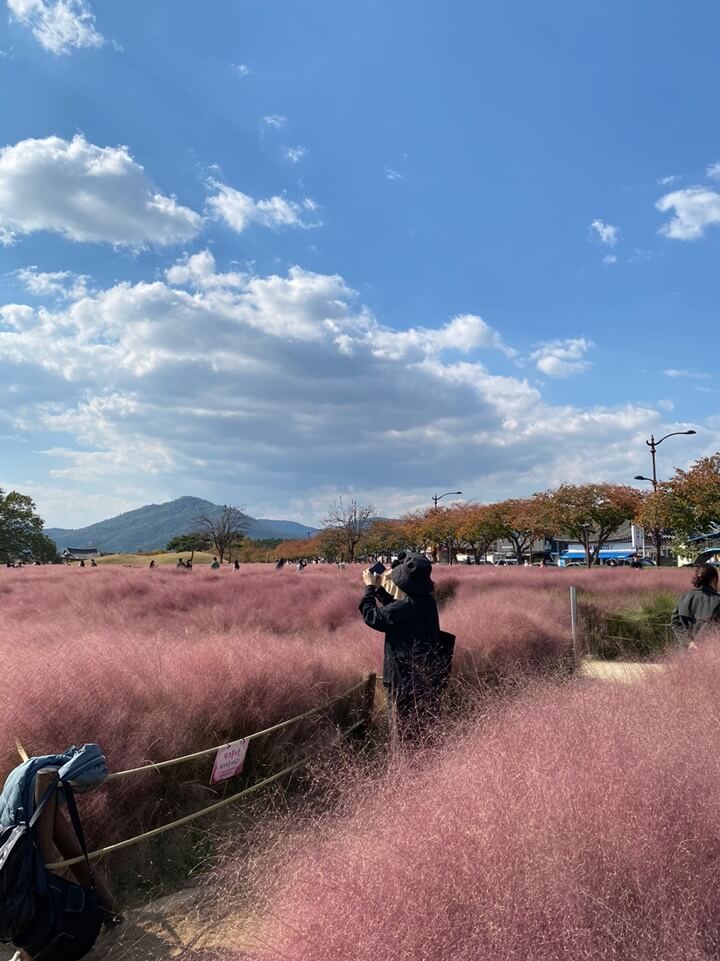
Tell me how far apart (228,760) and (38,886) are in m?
1.56

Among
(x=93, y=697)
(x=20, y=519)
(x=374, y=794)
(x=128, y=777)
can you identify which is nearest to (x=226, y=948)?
(x=374, y=794)

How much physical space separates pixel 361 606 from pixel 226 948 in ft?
8.17

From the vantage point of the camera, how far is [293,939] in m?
1.93

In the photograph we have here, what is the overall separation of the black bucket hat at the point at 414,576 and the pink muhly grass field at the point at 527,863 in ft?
7.00

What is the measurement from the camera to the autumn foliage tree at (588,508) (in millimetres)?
50594

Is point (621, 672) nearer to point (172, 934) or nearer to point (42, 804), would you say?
point (172, 934)

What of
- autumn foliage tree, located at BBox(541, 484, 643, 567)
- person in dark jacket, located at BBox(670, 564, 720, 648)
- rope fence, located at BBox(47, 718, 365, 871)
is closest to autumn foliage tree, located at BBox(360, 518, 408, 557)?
autumn foliage tree, located at BBox(541, 484, 643, 567)

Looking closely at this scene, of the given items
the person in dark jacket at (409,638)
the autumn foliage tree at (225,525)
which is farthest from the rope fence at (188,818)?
the autumn foliage tree at (225,525)

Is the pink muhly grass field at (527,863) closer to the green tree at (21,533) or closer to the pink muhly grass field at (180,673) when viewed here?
the pink muhly grass field at (180,673)

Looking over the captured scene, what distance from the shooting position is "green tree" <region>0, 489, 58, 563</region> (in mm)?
79062

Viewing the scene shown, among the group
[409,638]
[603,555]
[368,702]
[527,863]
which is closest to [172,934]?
[527,863]

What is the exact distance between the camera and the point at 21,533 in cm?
8031

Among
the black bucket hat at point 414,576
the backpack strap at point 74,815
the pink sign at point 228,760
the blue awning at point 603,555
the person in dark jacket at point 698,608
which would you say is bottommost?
the blue awning at point 603,555

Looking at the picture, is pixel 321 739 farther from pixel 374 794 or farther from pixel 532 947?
pixel 532 947
